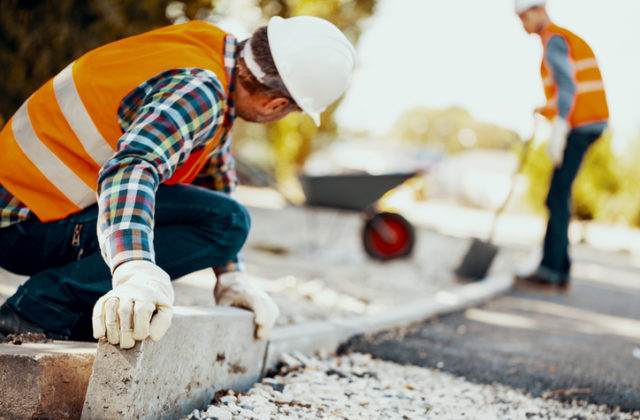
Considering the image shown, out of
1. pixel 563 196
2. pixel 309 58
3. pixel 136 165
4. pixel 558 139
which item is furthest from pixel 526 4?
pixel 136 165

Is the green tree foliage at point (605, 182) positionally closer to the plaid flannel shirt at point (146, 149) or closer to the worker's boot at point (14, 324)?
the plaid flannel shirt at point (146, 149)

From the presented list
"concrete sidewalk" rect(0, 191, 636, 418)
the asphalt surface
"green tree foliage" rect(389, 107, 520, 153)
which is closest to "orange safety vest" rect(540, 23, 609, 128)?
the asphalt surface

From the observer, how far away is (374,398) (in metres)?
2.24

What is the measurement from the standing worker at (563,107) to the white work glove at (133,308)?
363 centimetres

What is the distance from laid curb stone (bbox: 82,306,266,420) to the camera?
4.85 feet

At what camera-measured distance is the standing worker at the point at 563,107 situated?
4.32 meters

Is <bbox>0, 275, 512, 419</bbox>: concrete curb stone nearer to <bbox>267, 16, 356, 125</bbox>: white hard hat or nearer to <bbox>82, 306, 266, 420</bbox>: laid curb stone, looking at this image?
<bbox>82, 306, 266, 420</bbox>: laid curb stone

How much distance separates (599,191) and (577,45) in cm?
1051

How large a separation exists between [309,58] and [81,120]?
28.5 inches

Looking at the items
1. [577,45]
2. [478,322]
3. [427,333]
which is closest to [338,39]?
[427,333]

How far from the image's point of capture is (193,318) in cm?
174

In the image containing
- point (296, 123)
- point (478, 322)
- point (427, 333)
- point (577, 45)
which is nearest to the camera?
point (427, 333)

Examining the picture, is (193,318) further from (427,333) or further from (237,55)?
(427,333)

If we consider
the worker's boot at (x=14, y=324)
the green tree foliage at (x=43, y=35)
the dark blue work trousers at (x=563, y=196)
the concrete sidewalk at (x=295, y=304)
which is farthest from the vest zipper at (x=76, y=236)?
the dark blue work trousers at (x=563, y=196)
